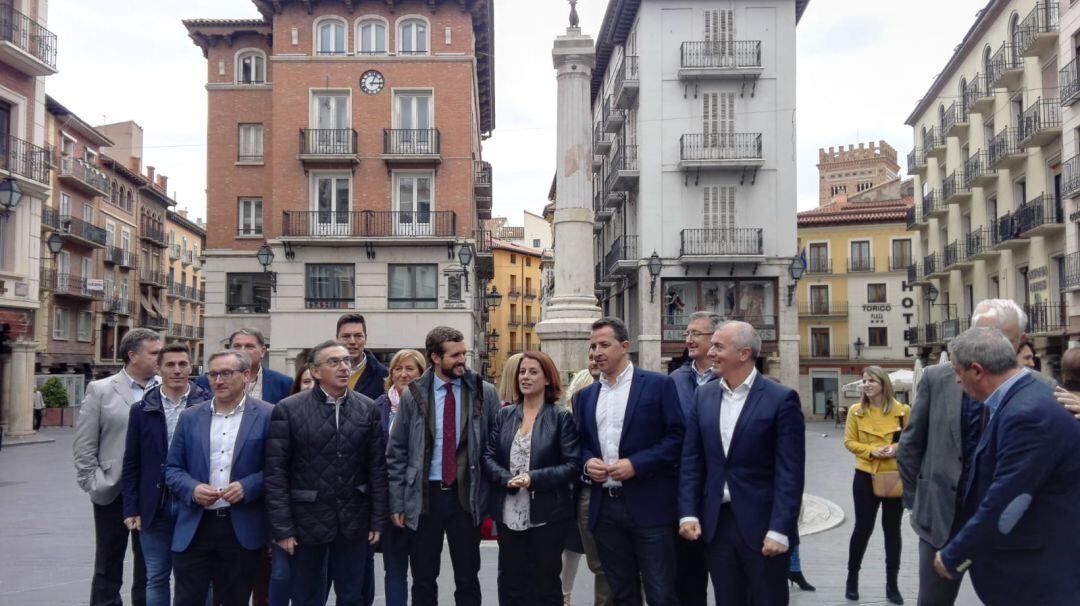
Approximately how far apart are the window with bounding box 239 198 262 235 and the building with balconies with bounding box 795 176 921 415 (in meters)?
32.2

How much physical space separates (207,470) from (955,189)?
41.5 metres

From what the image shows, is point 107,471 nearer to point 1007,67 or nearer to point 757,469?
point 757,469

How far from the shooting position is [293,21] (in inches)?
1303

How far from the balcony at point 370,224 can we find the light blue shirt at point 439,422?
26714mm

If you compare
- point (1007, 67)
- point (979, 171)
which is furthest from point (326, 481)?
point (979, 171)

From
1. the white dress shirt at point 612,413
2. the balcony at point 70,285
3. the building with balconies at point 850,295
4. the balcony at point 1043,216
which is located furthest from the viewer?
the building with balconies at point 850,295

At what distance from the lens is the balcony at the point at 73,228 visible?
43312 mm

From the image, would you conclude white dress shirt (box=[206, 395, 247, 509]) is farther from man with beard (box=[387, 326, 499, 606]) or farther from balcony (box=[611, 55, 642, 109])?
balcony (box=[611, 55, 642, 109])

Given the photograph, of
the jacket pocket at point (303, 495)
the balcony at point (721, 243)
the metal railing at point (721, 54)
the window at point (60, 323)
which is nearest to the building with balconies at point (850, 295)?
the balcony at point (721, 243)

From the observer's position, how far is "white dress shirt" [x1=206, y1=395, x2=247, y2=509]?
5.68 metres

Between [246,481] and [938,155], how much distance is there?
45124mm

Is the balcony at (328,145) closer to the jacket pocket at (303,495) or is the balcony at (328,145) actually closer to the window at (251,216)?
the window at (251,216)

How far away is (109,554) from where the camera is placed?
6320 millimetres

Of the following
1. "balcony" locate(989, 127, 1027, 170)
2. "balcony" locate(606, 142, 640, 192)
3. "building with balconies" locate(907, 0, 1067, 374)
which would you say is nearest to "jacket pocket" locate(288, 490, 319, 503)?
"building with balconies" locate(907, 0, 1067, 374)
